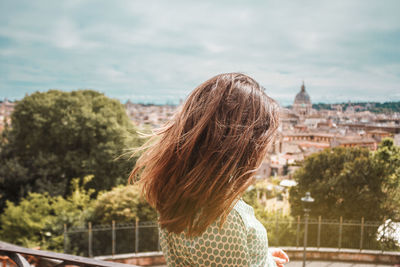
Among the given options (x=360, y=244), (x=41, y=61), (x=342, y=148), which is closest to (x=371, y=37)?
(x=342, y=148)

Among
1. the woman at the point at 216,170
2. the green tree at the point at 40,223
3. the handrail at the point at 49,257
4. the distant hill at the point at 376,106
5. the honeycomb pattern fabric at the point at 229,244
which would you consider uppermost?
the distant hill at the point at 376,106

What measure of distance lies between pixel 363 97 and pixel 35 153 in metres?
12.6

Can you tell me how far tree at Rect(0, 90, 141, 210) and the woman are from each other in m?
10.8

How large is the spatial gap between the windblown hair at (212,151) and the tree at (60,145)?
35.5ft

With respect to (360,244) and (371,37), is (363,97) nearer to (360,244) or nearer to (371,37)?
(371,37)

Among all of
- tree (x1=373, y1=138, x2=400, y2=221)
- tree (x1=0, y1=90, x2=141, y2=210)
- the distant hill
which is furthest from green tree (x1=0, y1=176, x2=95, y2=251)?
tree (x1=373, y1=138, x2=400, y2=221)

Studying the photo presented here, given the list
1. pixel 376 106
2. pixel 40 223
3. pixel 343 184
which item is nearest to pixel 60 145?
pixel 40 223

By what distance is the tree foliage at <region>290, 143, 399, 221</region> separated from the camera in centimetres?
797

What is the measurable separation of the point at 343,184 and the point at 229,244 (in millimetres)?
8968

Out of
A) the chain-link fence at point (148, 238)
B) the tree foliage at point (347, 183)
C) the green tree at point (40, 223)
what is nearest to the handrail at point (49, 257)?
the chain-link fence at point (148, 238)

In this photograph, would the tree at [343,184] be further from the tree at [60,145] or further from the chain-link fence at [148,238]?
the tree at [60,145]

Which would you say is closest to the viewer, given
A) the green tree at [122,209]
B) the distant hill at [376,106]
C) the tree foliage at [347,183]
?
the distant hill at [376,106]

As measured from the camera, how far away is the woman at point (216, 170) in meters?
0.73

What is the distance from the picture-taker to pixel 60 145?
12.6 metres
